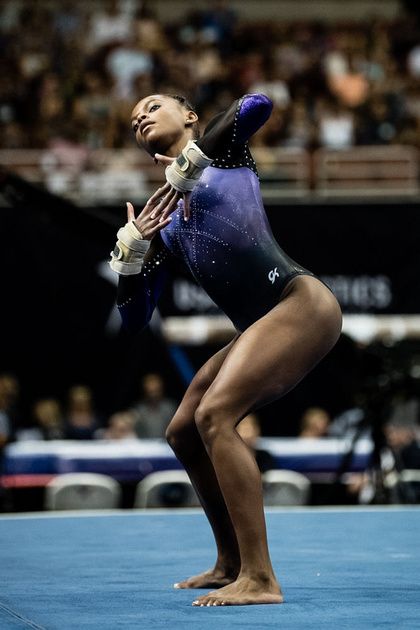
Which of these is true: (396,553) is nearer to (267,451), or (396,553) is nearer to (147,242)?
(147,242)

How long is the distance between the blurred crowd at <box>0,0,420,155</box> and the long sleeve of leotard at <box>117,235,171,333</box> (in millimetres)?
8094

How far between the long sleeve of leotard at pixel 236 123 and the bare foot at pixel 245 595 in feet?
4.67

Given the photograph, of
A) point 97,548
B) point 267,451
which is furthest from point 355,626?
point 267,451

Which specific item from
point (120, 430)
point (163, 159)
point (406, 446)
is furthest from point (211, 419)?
point (120, 430)

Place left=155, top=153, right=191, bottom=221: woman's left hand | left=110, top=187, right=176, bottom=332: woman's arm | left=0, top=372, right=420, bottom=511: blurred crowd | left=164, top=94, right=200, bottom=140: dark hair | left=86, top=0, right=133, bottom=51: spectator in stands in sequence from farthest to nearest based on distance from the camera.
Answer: left=86, top=0, right=133, bottom=51: spectator in stands → left=0, top=372, right=420, bottom=511: blurred crowd → left=164, top=94, right=200, bottom=140: dark hair → left=110, top=187, right=176, bottom=332: woman's arm → left=155, top=153, right=191, bottom=221: woman's left hand

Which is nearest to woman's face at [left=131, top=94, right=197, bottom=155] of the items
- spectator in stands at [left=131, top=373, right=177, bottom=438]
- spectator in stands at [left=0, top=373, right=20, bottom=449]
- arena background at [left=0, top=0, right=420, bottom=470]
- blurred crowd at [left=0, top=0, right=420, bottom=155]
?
spectator in stands at [left=0, top=373, right=20, bottom=449]

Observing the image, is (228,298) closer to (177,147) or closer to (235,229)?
(235,229)

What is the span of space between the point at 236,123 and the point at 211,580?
163cm

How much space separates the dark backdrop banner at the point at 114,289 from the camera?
485 inches

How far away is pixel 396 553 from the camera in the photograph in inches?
A: 223

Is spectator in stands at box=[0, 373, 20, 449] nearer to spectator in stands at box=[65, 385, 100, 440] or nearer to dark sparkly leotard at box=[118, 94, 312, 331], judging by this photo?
spectator in stands at box=[65, 385, 100, 440]

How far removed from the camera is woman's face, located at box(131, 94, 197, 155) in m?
4.63

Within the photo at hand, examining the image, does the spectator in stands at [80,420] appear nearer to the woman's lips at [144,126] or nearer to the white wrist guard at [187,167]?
the woman's lips at [144,126]

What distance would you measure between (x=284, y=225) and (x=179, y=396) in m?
2.01
